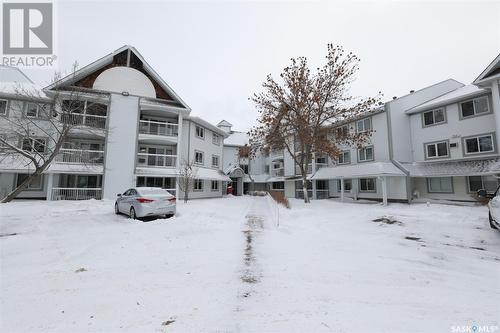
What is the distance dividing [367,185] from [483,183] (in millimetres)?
8622

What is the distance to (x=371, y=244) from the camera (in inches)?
297

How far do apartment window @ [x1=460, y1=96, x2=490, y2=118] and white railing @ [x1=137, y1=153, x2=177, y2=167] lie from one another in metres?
25.1

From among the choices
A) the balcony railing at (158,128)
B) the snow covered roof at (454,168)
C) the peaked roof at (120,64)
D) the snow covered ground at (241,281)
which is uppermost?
the peaked roof at (120,64)

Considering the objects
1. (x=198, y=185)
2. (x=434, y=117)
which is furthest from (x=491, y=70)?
(x=198, y=185)

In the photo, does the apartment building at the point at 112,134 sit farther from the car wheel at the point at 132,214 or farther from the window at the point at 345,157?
the window at the point at 345,157

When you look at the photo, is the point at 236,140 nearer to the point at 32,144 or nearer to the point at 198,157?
the point at 198,157

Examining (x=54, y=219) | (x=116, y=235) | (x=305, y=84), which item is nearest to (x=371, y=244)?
(x=116, y=235)

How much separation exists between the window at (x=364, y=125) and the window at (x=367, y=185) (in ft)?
17.1

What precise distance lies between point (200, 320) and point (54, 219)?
10.3 meters

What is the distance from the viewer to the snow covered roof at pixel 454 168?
16.9 m

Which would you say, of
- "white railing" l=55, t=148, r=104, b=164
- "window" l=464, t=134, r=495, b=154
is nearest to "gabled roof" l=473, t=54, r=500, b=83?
"window" l=464, t=134, r=495, b=154

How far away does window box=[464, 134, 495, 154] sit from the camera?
17969mm

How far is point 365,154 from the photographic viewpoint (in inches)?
977

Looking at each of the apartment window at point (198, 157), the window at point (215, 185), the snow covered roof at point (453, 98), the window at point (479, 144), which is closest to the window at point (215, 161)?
the window at point (215, 185)
